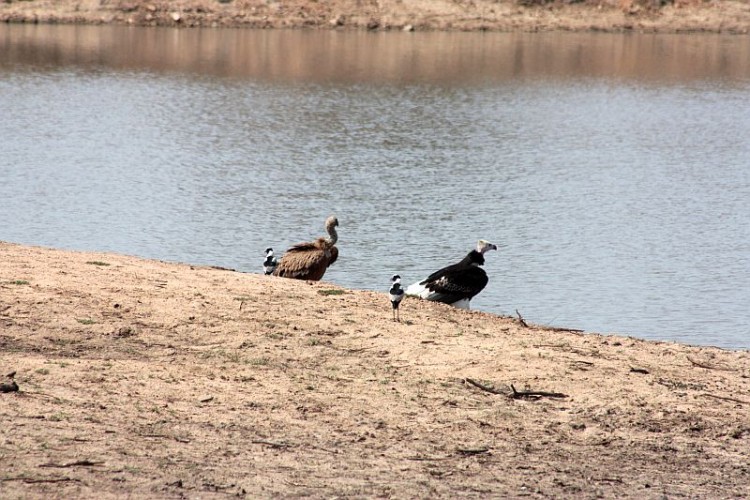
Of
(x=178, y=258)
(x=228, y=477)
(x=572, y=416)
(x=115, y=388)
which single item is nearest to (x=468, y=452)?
(x=572, y=416)

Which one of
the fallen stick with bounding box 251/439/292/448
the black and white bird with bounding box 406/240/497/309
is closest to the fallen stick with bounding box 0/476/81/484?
the fallen stick with bounding box 251/439/292/448

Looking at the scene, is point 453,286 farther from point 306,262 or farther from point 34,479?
point 34,479

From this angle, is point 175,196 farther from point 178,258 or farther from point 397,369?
point 397,369

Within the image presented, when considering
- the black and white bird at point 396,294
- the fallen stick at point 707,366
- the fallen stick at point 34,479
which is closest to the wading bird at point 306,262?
the black and white bird at point 396,294

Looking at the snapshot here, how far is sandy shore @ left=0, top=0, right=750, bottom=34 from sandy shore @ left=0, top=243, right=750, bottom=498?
4720cm

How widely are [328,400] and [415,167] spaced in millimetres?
17892

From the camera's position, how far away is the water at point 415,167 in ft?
58.6

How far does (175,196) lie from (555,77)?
2552 cm

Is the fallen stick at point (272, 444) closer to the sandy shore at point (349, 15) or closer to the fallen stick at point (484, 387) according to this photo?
the fallen stick at point (484, 387)

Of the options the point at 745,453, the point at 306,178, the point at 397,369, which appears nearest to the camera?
the point at 745,453

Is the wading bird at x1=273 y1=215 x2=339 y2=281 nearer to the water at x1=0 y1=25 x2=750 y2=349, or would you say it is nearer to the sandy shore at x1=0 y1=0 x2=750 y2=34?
the water at x1=0 y1=25 x2=750 y2=349

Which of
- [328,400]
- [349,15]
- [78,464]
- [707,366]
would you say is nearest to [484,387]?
[328,400]

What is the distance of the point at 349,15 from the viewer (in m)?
58.6

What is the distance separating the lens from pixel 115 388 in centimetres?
877
